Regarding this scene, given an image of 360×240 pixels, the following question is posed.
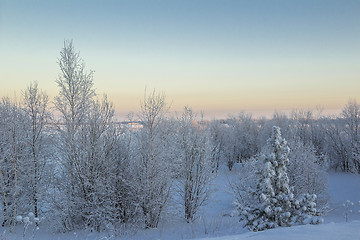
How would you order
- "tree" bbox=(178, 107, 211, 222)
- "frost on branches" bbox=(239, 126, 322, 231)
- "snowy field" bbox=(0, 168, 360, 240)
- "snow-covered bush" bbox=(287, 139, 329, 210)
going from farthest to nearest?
"snow-covered bush" bbox=(287, 139, 329, 210) < "tree" bbox=(178, 107, 211, 222) < "frost on branches" bbox=(239, 126, 322, 231) < "snowy field" bbox=(0, 168, 360, 240)

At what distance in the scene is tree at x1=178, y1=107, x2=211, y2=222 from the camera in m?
20.7

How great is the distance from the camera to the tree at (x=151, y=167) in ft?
54.3

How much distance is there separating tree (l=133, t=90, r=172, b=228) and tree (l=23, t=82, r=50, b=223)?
8.36 meters

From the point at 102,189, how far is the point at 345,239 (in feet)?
47.4

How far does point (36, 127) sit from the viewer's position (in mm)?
19625

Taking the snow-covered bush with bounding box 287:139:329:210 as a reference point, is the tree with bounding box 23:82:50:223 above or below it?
above

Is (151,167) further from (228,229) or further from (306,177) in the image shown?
(306,177)

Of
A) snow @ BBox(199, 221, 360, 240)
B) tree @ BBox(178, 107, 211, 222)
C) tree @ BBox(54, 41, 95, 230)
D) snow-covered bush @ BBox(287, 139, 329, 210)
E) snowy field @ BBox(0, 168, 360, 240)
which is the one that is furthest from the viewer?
snow-covered bush @ BBox(287, 139, 329, 210)

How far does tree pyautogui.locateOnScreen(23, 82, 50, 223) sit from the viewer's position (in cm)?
1877

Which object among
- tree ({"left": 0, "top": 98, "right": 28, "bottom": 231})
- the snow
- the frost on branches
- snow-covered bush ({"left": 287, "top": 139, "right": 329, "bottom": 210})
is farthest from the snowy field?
snow-covered bush ({"left": 287, "top": 139, "right": 329, "bottom": 210})

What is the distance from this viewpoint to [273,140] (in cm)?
1218

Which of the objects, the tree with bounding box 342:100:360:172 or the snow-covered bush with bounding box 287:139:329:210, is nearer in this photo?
the snow-covered bush with bounding box 287:139:329:210

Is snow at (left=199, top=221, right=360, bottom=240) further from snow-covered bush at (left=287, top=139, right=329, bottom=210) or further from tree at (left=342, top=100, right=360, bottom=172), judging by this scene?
tree at (left=342, top=100, right=360, bottom=172)

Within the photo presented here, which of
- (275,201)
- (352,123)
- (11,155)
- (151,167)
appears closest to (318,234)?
(275,201)
